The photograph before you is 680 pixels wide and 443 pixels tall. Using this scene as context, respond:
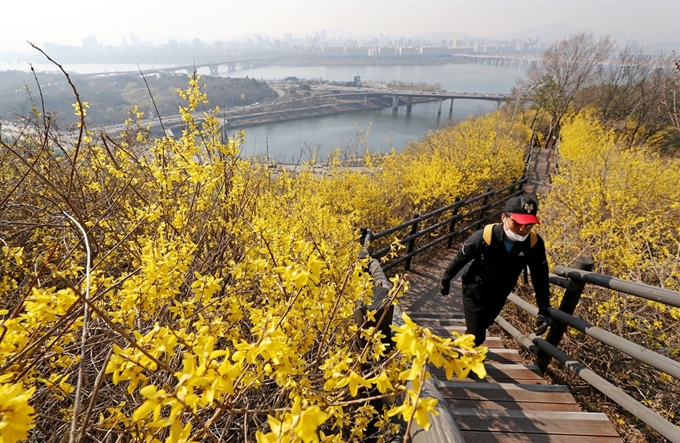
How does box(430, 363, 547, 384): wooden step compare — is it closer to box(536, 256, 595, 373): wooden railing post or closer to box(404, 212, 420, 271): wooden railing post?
box(536, 256, 595, 373): wooden railing post

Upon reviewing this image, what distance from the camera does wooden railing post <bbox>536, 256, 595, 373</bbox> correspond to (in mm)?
2449

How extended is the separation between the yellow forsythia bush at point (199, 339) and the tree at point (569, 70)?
1041 inches

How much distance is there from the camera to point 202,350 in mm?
976

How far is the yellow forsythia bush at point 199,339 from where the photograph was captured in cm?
92

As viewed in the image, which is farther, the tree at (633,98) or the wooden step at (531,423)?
the tree at (633,98)

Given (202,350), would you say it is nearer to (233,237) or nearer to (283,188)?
(233,237)

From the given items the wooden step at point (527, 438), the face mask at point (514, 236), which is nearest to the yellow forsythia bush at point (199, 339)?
the wooden step at point (527, 438)

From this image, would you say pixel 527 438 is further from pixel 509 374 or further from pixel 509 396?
pixel 509 374

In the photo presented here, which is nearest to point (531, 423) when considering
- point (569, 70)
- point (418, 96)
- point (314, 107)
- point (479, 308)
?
point (479, 308)

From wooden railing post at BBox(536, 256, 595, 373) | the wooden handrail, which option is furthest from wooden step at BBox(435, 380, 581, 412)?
wooden railing post at BBox(536, 256, 595, 373)

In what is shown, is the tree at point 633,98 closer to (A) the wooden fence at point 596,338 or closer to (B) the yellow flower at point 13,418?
(A) the wooden fence at point 596,338

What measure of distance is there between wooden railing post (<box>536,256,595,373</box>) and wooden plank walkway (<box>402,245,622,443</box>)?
5.4 inches

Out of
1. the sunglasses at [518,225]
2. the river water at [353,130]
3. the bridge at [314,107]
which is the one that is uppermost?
the sunglasses at [518,225]

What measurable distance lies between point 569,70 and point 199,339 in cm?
2992
